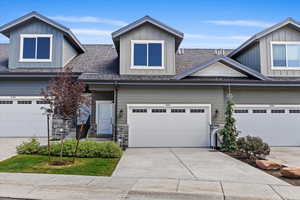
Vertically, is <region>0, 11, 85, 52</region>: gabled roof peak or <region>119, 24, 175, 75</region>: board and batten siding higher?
<region>0, 11, 85, 52</region>: gabled roof peak

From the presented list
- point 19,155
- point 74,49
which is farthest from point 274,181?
point 74,49

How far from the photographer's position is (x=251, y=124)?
44.0ft

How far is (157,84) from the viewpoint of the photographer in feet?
42.4

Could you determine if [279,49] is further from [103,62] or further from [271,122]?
[103,62]

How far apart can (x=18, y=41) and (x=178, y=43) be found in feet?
32.1

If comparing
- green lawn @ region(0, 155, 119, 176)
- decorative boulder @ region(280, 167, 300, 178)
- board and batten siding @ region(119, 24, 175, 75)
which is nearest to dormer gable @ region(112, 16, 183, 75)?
board and batten siding @ region(119, 24, 175, 75)

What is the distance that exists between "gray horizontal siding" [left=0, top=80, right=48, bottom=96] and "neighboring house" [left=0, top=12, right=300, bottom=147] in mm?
55

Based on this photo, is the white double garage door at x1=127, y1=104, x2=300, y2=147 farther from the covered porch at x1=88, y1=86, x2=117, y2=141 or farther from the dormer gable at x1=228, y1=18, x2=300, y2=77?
the dormer gable at x1=228, y1=18, x2=300, y2=77

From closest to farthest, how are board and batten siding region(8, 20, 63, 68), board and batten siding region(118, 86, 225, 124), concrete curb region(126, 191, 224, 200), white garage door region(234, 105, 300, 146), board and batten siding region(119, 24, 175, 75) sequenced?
1. concrete curb region(126, 191, 224, 200)
2. board and batten siding region(118, 86, 225, 124)
3. white garage door region(234, 105, 300, 146)
4. board and batten siding region(119, 24, 175, 75)
5. board and batten siding region(8, 20, 63, 68)

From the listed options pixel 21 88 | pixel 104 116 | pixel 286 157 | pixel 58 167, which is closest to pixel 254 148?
pixel 286 157

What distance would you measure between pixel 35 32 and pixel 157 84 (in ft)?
27.8

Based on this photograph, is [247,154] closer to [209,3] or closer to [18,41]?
[209,3]

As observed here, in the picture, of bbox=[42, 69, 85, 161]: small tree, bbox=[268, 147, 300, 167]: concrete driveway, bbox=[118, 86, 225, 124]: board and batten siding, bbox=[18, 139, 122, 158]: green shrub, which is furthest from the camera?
bbox=[118, 86, 225, 124]: board and batten siding

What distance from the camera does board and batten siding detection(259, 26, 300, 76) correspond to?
1449 centimetres
